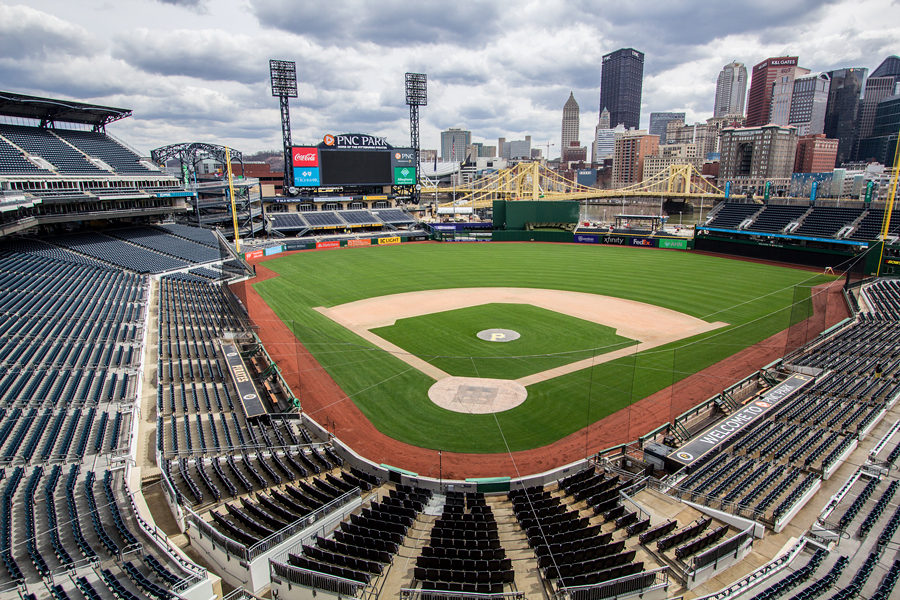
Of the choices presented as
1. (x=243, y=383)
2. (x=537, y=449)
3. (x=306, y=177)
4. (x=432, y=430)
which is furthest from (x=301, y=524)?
(x=306, y=177)

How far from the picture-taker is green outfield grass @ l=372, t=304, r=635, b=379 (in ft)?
68.5

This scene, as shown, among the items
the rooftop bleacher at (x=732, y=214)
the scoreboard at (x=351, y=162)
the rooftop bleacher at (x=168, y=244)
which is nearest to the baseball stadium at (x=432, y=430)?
the rooftop bleacher at (x=168, y=244)

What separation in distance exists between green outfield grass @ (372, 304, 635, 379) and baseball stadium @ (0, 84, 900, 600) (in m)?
0.21

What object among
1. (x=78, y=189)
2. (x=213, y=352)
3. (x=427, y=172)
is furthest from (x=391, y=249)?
(x=427, y=172)

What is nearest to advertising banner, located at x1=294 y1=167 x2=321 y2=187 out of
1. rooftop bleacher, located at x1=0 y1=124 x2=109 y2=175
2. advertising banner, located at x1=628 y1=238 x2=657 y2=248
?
rooftop bleacher, located at x1=0 y1=124 x2=109 y2=175

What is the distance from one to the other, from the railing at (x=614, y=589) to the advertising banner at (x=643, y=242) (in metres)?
57.4

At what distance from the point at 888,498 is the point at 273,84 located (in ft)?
253

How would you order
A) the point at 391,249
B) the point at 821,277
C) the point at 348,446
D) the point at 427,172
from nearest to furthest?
the point at 348,446 → the point at 821,277 → the point at 391,249 → the point at 427,172

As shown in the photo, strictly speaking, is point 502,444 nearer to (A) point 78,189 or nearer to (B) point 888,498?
(B) point 888,498

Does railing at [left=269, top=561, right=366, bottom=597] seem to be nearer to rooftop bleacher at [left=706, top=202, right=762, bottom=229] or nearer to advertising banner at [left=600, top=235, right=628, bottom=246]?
rooftop bleacher at [left=706, top=202, right=762, bottom=229]

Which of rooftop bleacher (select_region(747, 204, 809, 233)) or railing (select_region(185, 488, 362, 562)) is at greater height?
rooftop bleacher (select_region(747, 204, 809, 233))

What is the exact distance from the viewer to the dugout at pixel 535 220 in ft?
213

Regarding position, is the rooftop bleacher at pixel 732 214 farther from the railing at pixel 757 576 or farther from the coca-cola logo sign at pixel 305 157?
the railing at pixel 757 576

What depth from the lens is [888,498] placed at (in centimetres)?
1062
